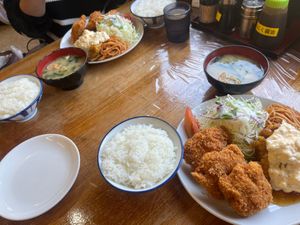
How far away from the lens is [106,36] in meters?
1.76

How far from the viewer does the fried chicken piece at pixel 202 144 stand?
1.04m

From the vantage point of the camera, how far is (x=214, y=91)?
142cm

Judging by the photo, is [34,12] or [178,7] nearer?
[178,7]

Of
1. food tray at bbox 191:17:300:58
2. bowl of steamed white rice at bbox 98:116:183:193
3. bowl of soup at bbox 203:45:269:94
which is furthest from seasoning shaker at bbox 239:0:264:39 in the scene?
bowl of steamed white rice at bbox 98:116:183:193

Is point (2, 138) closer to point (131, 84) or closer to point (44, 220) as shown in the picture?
point (44, 220)

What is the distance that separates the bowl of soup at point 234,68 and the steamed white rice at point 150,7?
66 cm

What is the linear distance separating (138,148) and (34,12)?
1.80 meters

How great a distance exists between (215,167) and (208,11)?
1.17m

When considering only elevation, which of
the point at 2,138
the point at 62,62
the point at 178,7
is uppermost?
the point at 178,7

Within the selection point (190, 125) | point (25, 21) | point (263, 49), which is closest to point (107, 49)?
point (190, 125)

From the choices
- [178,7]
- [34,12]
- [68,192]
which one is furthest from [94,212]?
[34,12]

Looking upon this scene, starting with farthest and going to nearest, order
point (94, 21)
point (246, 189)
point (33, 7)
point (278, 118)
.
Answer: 1. point (33, 7)
2. point (94, 21)
3. point (278, 118)
4. point (246, 189)

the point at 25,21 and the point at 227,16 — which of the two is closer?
the point at 227,16

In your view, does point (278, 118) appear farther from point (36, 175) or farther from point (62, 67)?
point (62, 67)
